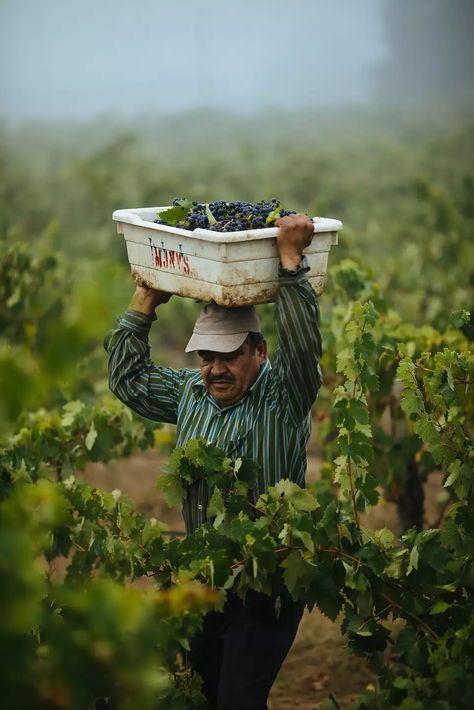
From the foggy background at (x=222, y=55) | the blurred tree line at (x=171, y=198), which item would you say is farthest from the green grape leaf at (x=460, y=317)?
the foggy background at (x=222, y=55)

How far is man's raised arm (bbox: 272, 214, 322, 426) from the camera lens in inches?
128

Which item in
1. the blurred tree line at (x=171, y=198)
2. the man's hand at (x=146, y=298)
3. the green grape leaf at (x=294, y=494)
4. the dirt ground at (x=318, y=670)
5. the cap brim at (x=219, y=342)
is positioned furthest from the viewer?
the dirt ground at (x=318, y=670)

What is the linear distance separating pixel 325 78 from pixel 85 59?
22.7ft

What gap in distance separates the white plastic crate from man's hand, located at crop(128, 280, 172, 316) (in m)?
0.06

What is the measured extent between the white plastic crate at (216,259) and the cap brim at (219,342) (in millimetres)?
174

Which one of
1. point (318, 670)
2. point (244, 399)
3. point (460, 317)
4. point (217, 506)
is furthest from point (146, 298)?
point (318, 670)

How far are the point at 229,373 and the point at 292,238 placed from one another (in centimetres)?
51

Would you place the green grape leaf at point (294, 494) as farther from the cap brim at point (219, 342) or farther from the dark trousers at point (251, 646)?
the cap brim at point (219, 342)

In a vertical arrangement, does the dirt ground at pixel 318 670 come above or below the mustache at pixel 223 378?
below

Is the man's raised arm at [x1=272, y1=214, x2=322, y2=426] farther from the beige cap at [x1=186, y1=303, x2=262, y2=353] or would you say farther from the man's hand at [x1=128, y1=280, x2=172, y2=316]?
the man's hand at [x1=128, y1=280, x2=172, y2=316]

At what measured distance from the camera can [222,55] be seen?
27.8m

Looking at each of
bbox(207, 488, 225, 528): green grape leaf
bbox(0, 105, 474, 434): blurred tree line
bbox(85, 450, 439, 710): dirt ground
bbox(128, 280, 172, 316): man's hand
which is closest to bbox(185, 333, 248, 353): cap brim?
bbox(128, 280, 172, 316): man's hand

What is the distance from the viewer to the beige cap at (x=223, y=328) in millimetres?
3467

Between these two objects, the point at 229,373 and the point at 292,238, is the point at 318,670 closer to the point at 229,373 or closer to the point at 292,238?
the point at 229,373
